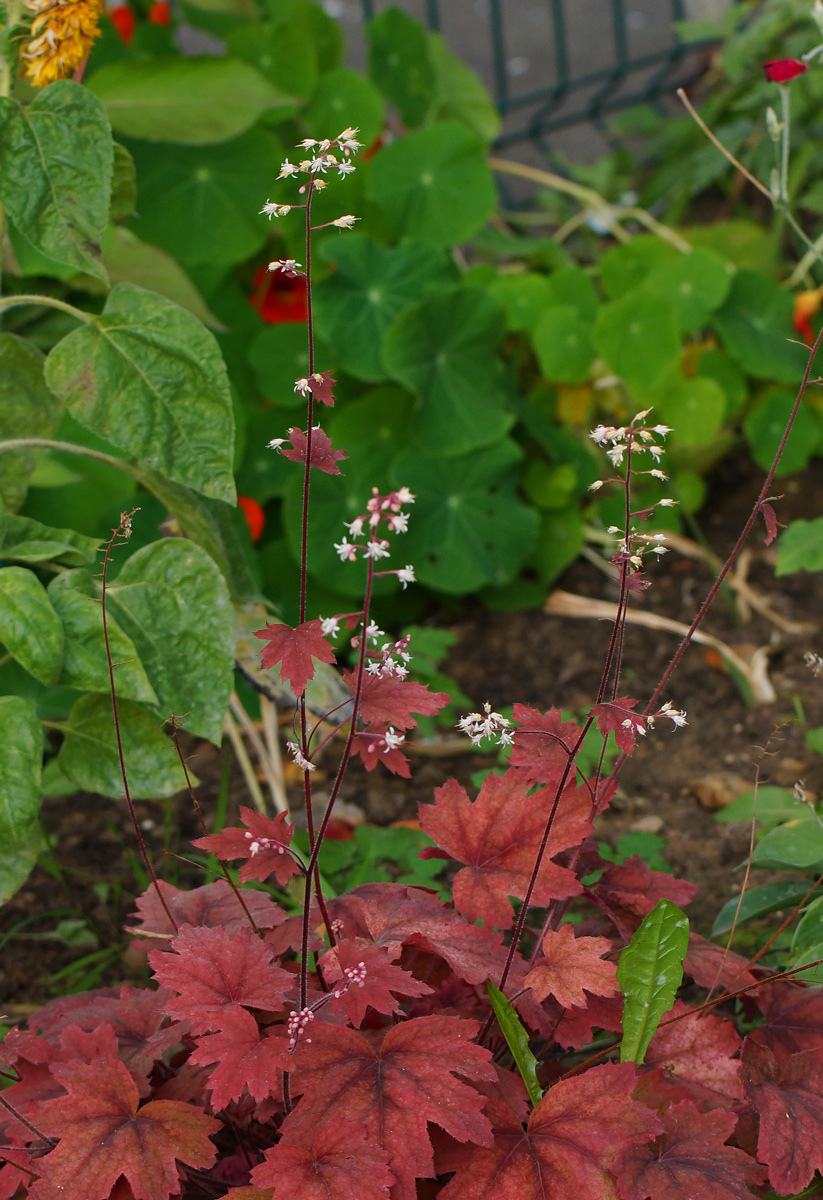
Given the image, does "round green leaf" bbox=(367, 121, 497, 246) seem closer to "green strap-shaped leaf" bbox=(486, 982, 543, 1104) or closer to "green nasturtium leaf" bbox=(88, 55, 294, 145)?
"green nasturtium leaf" bbox=(88, 55, 294, 145)

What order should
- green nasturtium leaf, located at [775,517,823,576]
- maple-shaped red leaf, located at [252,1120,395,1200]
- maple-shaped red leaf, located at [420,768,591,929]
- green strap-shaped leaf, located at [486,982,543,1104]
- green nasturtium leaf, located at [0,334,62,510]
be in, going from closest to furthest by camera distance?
maple-shaped red leaf, located at [252,1120,395,1200], green strap-shaped leaf, located at [486,982,543,1104], maple-shaped red leaf, located at [420,768,591,929], green nasturtium leaf, located at [0,334,62,510], green nasturtium leaf, located at [775,517,823,576]

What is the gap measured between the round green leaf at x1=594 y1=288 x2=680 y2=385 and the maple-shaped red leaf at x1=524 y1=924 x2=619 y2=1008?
1517 mm

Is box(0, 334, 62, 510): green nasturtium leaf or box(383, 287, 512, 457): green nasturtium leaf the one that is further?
box(383, 287, 512, 457): green nasturtium leaf

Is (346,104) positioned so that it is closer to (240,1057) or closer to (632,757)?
(632,757)

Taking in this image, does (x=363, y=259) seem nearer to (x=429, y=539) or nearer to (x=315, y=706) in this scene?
(x=429, y=539)

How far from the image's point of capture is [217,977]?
79 centimetres

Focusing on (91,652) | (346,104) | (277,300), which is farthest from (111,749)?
(346,104)

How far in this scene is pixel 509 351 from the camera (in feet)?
7.82

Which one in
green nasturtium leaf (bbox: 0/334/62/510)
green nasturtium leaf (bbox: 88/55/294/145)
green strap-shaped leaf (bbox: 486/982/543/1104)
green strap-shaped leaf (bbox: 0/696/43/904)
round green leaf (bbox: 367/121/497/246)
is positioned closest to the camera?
green strap-shaped leaf (bbox: 486/982/543/1104)

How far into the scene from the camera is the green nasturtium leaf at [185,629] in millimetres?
1140

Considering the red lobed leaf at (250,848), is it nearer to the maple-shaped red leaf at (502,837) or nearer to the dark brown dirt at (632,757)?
the maple-shaped red leaf at (502,837)

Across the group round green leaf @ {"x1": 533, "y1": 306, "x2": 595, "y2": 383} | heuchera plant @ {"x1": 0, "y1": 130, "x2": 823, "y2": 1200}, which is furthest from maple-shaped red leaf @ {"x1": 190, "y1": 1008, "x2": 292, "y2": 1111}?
round green leaf @ {"x1": 533, "y1": 306, "x2": 595, "y2": 383}

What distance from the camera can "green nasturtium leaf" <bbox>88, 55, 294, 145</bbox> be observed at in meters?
1.83

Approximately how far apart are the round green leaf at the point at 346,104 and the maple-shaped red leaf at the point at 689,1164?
190 centimetres
